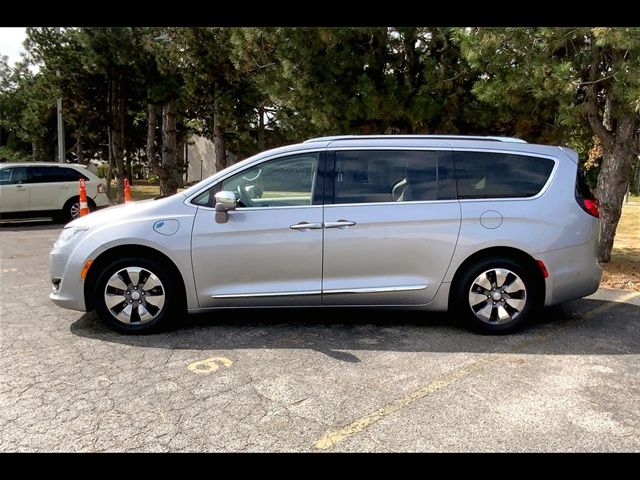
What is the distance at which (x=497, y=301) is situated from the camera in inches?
179

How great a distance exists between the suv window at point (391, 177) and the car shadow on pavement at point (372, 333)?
1.22 m

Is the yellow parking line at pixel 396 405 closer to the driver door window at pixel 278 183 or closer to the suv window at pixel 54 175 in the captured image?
the driver door window at pixel 278 183

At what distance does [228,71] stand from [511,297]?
1099 centimetres

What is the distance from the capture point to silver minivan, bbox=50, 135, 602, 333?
4.43 metres

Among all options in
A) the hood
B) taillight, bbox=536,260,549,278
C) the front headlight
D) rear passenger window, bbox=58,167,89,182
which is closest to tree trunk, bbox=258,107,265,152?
rear passenger window, bbox=58,167,89,182

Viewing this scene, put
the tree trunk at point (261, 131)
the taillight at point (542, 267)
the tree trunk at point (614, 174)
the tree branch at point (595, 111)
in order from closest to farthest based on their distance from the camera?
the taillight at point (542, 267)
the tree branch at point (595, 111)
the tree trunk at point (614, 174)
the tree trunk at point (261, 131)

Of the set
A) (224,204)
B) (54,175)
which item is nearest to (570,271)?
(224,204)

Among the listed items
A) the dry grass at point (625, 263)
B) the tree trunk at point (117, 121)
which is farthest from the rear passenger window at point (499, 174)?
the tree trunk at point (117, 121)

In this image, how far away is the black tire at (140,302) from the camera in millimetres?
4430

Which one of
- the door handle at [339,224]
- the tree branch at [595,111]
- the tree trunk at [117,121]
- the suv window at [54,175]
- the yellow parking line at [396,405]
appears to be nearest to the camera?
the yellow parking line at [396,405]

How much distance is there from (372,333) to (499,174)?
6.15ft

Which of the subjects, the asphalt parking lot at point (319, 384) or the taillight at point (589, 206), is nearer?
the asphalt parking lot at point (319, 384)

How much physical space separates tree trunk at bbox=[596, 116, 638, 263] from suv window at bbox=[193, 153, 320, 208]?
17.5 ft
